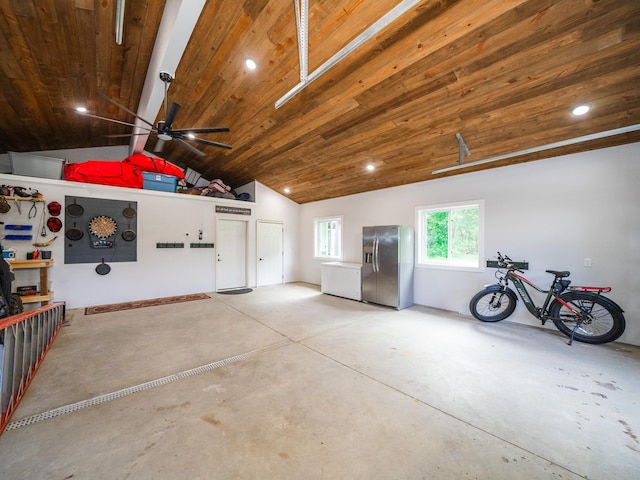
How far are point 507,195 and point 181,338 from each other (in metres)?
5.64

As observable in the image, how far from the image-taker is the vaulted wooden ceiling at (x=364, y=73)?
7.36 feet

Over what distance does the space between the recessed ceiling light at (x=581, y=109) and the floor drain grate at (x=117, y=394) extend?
4.84 meters

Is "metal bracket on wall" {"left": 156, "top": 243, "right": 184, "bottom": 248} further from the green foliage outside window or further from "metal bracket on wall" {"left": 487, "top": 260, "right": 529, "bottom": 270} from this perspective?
"metal bracket on wall" {"left": 487, "top": 260, "right": 529, "bottom": 270}

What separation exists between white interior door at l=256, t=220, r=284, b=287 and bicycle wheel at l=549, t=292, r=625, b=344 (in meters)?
6.26

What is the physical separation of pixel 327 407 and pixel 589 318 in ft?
13.0

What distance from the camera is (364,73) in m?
2.95

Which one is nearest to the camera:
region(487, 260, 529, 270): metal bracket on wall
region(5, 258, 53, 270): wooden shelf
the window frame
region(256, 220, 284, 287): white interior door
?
region(5, 258, 53, 270): wooden shelf

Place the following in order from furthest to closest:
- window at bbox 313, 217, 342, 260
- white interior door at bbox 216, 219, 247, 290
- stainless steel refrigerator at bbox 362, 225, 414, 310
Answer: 1. window at bbox 313, 217, 342, 260
2. white interior door at bbox 216, 219, 247, 290
3. stainless steel refrigerator at bbox 362, 225, 414, 310

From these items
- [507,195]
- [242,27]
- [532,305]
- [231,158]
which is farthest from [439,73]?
[231,158]

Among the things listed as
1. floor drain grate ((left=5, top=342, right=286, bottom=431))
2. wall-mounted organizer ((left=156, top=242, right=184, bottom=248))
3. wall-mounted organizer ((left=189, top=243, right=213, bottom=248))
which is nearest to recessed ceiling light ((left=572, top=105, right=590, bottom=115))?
floor drain grate ((left=5, top=342, right=286, bottom=431))

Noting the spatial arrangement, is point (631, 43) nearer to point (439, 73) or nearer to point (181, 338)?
point (439, 73)

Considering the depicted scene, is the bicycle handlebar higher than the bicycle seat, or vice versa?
the bicycle handlebar

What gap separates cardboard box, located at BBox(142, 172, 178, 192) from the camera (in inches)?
219

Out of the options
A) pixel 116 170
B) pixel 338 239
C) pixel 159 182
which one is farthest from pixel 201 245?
pixel 338 239
